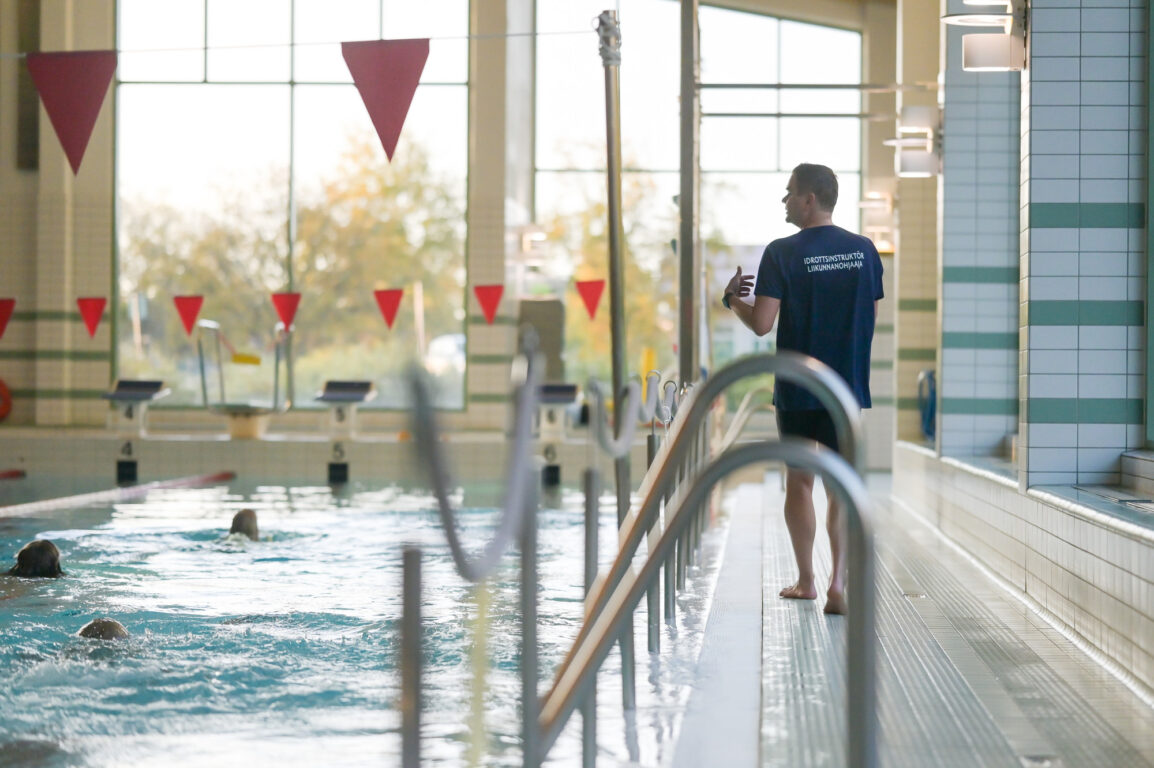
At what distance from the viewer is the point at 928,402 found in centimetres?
1080

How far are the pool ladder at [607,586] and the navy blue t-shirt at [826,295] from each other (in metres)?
1.38

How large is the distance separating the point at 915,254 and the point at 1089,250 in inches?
340

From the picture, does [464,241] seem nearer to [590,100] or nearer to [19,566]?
[590,100]

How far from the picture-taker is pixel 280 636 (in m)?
3.93

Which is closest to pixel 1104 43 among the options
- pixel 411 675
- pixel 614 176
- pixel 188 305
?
pixel 614 176

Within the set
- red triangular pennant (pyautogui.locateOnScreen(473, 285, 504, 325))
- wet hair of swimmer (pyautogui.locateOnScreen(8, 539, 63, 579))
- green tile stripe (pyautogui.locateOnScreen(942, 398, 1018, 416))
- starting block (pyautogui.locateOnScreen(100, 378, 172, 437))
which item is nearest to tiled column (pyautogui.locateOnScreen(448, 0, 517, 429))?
red triangular pennant (pyautogui.locateOnScreen(473, 285, 504, 325))

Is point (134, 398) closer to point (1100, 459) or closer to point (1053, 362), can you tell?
point (1053, 362)

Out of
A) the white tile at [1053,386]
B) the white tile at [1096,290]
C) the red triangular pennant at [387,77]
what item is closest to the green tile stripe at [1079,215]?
the white tile at [1096,290]

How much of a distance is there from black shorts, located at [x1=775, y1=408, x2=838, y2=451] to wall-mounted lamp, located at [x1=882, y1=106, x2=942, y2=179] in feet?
13.8

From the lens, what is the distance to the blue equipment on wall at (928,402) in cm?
1059

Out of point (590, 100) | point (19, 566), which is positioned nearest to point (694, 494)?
point (19, 566)

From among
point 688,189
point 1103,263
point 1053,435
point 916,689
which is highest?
point 688,189

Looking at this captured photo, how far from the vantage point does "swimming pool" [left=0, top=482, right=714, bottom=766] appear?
260cm

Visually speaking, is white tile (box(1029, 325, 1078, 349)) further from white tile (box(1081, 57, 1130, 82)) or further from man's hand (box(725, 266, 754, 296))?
man's hand (box(725, 266, 754, 296))
